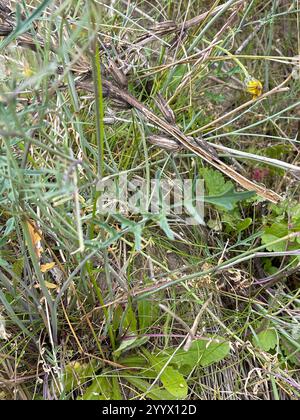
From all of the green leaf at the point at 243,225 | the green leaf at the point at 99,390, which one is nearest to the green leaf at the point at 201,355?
the green leaf at the point at 99,390

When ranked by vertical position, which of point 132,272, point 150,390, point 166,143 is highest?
point 166,143

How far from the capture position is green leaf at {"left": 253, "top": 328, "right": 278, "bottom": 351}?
3.41ft

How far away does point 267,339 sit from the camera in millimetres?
1050

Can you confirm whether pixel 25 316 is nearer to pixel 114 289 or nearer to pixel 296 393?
Answer: pixel 114 289

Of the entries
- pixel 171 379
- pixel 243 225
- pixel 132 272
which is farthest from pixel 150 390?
pixel 243 225

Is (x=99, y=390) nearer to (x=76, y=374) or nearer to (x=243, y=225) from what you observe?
(x=76, y=374)

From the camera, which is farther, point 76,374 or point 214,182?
point 214,182

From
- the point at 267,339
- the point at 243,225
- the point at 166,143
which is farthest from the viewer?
the point at 243,225

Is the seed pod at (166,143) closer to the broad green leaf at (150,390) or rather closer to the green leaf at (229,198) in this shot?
the green leaf at (229,198)

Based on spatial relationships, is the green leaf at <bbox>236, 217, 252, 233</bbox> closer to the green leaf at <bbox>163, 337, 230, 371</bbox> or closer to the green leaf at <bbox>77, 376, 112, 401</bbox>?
the green leaf at <bbox>163, 337, 230, 371</bbox>

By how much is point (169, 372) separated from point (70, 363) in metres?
0.18

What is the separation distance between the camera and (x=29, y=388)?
99cm

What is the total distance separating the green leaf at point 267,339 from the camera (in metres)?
1.04
